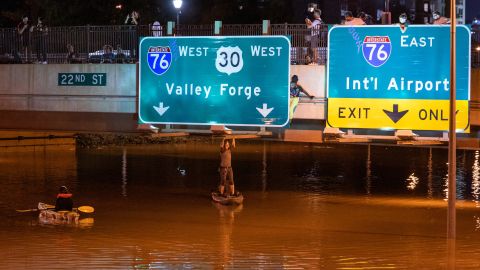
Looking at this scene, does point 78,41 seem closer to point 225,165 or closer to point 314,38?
point 225,165

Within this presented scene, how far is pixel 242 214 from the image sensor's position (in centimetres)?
2220

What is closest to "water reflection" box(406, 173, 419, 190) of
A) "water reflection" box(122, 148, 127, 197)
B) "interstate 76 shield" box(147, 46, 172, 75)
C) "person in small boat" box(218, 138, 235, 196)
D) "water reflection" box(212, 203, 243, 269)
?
"person in small boat" box(218, 138, 235, 196)

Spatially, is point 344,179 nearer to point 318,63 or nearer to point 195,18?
point 318,63

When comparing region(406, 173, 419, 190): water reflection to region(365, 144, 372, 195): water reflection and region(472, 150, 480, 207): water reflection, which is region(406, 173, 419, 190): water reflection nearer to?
region(365, 144, 372, 195): water reflection

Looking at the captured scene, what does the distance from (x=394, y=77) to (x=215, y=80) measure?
342 centimetres

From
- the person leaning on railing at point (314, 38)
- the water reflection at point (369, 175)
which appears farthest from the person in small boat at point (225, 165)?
the water reflection at point (369, 175)

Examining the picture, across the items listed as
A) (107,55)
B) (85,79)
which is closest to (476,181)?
(107,55)

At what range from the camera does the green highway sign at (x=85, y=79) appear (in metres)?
26.0

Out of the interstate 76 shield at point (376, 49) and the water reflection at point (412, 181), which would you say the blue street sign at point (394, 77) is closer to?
the interstate 76 shield at point (376, 49)

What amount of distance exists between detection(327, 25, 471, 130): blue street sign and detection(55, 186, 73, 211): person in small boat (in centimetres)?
712

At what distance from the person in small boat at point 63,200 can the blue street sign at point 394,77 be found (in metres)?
7.12

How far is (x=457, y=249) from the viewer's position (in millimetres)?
17594

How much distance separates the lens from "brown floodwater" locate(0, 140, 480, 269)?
54.7 ft

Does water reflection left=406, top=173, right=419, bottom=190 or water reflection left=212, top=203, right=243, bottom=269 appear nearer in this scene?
water reflection left=212, top=203, right=243, bottom=269
